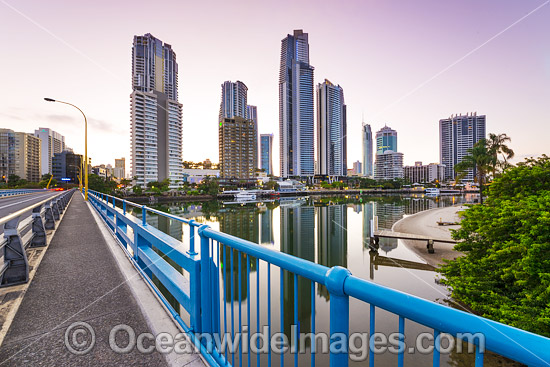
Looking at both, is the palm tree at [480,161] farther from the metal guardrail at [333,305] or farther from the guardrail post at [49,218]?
the guardrail post at [49,218]

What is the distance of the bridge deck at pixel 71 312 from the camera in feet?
8.94

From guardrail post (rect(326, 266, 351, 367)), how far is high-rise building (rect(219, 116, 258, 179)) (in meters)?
164

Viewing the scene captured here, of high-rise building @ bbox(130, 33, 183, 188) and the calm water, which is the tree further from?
high-rise building @ bbox(130, 33, 183, 188)

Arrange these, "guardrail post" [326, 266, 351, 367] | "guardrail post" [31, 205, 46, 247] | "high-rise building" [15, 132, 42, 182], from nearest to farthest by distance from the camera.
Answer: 1. "guardrail post" [326, 266, 351, 367]
2. "guardrail post" [31, 205, 46, 247]
3. "high-rise building" [15, 132, 42, 182]

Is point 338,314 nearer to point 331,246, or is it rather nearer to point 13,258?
point 13,258

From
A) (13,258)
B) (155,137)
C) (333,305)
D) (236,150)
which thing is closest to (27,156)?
(155,137)

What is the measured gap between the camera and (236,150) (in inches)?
6594

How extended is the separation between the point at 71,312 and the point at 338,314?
399 cm

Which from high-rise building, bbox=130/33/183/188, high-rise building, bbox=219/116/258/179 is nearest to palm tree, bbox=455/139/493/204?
high-rise building, bbox=130/33/183/188

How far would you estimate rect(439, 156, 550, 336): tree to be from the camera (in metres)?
6.86

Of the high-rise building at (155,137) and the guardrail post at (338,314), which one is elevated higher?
the high-rise building at (155,137)

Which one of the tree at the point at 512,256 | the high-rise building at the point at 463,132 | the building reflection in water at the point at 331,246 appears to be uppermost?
the high-rise building at the point at 463,132

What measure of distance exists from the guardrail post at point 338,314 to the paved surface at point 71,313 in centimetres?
207

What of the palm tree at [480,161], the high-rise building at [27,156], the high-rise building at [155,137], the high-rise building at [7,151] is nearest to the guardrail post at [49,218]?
the palm tree at [480,161]
